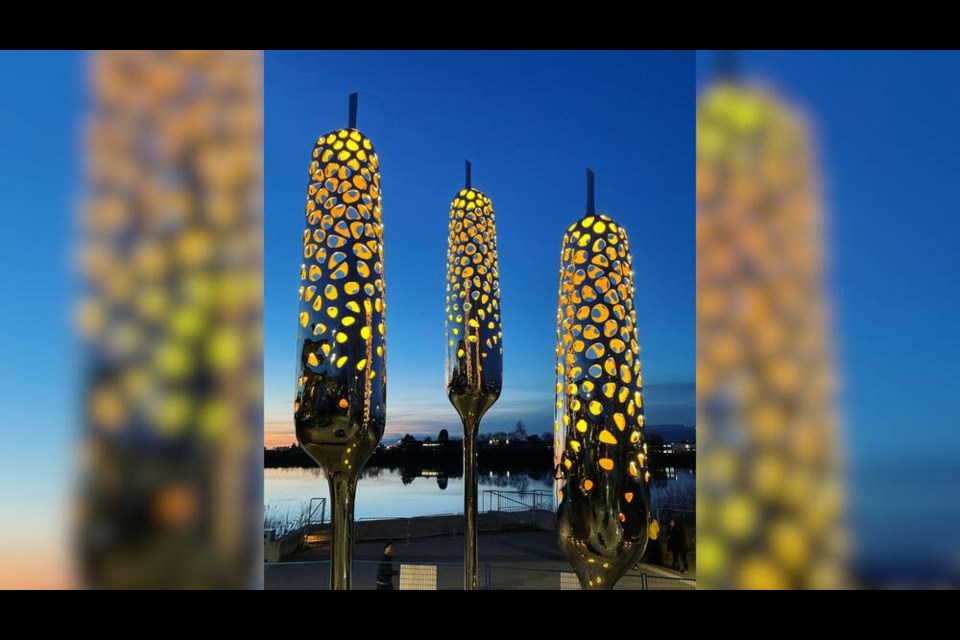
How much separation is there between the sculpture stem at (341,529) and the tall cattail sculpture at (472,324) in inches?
50.8

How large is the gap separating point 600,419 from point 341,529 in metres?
0.73

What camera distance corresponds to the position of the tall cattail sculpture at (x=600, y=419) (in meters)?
1.65

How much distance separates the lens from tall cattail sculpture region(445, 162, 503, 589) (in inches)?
124

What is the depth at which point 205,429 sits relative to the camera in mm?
2234

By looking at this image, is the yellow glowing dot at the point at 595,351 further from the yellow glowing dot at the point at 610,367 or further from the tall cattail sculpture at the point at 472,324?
the tall cattail sculpture at the point at 472,324

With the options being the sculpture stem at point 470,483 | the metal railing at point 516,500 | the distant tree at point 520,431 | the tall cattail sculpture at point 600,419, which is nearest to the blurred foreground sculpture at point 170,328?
the sculpture stem at point 470,483

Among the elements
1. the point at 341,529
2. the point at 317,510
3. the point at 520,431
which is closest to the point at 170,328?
the point at 341,529

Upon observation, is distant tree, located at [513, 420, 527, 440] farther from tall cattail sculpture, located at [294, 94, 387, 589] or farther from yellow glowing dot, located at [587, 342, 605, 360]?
yellow glowing dot, located at [587, 342, 605, 360]

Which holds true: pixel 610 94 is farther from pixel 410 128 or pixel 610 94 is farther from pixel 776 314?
pixel 776 314

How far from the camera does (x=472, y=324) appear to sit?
3158mm
